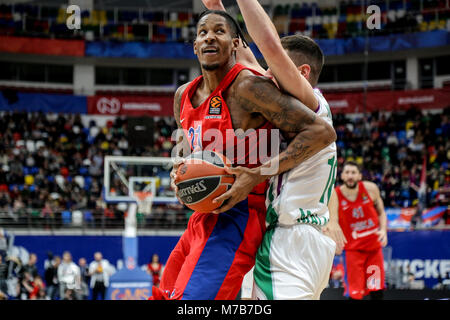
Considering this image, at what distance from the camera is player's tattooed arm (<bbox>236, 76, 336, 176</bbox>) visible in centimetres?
314

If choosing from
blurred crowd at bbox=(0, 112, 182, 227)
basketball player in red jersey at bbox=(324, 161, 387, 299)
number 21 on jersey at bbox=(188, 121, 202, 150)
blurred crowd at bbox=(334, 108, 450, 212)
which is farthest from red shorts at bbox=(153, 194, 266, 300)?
blurred crowd at bbox=(334, 108, 450, 212)

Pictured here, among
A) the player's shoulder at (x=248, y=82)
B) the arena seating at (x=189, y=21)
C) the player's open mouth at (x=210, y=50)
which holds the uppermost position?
the arena seating at (x=189, y=21)

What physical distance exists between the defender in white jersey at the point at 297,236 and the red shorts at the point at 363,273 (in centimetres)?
421

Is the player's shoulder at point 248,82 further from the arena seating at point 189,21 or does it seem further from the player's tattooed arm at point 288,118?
the arena seating at point 189,21

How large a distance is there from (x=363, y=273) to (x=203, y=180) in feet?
15.7

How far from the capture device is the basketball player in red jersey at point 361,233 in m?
7.29

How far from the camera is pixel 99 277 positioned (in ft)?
40.1

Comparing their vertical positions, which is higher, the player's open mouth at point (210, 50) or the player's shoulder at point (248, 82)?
the player's open mouth at point (210, 50)

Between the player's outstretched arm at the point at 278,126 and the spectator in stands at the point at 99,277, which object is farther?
the spectator in stands at the point at 99,277

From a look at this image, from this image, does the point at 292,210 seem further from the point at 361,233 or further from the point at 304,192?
the point at 361,233

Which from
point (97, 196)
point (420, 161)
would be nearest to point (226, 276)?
point (97, 196)
